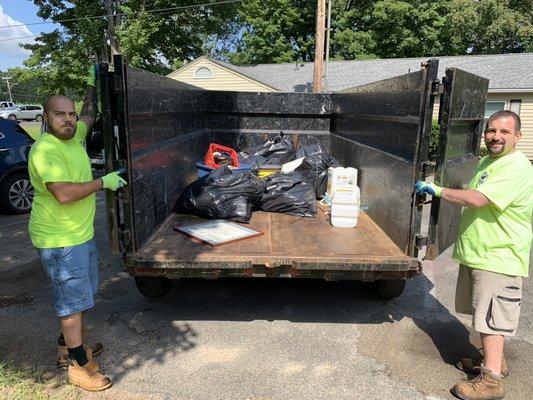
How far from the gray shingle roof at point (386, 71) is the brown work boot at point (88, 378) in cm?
1615

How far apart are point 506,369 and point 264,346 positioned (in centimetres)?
162

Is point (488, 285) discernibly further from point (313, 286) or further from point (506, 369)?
point (313, 286)

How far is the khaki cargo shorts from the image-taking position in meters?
2.61

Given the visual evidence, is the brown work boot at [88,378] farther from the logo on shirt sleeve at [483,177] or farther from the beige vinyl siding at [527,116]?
the beige vinyl siding at [527,116]

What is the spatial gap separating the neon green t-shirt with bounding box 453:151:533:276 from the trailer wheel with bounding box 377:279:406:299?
1080 mm

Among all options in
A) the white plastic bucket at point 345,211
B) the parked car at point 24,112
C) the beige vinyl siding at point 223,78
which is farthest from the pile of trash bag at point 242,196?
the parked car at point 24,112

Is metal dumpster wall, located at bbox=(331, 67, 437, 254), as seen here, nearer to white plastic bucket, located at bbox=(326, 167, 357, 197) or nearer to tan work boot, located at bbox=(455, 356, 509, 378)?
white plastic bucket, located at bbox=(326, 167, 357, 197)

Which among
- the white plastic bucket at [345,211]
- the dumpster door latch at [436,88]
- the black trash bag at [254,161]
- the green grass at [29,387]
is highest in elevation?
the dumpster door latch at [436,88]

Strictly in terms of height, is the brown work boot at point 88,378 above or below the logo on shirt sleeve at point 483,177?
below

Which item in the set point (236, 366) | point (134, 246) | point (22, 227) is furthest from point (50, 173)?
point (22, 227)

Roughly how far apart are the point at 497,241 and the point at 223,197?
88.2 inches

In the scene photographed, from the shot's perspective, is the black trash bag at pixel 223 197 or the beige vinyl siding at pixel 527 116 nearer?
the black trash bag at pixel 223 197

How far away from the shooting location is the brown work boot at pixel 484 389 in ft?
8.49

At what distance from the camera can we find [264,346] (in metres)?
3.18
